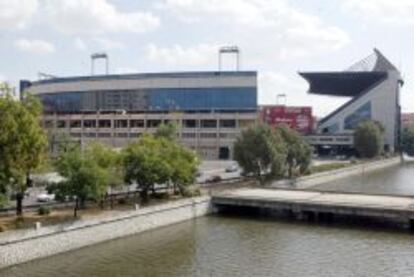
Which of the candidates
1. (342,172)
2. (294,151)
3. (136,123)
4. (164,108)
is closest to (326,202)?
(294,151)

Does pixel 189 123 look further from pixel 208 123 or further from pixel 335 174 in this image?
pixel 335 174

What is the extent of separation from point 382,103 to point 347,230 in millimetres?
114239

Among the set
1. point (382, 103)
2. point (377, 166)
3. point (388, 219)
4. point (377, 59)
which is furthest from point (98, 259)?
point (377, 59)

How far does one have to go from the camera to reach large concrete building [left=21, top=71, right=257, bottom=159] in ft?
438

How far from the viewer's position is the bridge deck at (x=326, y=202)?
2194 inches

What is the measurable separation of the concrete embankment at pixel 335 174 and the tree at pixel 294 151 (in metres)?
1.62

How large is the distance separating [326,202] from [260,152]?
57.3 feet

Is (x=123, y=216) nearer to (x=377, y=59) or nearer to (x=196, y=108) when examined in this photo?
(x=196, y=108)

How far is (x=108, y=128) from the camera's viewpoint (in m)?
140

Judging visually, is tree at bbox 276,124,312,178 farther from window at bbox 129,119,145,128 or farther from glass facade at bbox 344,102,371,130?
glass facade at bbox 344,102,371,130

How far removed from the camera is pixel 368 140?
451ft

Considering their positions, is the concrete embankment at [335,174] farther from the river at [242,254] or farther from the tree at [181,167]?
the river at [242,254]

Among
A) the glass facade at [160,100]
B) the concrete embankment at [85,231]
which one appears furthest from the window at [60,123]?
the concrete embankment at [85,231]

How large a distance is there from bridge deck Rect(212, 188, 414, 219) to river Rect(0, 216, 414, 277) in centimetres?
241
